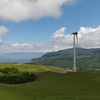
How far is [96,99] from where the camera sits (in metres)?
52.4

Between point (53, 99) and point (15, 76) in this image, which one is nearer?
point (53, 99)

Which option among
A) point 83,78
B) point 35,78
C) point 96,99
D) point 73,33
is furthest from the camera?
point 73,33

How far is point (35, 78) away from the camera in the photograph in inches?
4213

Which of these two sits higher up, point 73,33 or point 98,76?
point 73,33

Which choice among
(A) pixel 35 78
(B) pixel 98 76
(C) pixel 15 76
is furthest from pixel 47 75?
(B) pixel 98 76

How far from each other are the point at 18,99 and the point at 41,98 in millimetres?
4549

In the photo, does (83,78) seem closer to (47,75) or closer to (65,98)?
(47,75)

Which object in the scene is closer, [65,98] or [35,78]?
[65,98]

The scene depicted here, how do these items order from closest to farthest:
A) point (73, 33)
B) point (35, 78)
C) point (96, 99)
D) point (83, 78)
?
point (96, 99) → point (83, 78) → point (35, 78) → point (73, 33)

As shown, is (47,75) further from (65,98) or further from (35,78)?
(65,98)

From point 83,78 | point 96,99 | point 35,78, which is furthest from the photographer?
point 35,78

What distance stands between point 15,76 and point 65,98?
→ 173 feet

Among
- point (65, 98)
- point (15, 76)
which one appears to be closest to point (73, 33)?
point (15, 76)

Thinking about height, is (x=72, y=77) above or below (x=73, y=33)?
below
